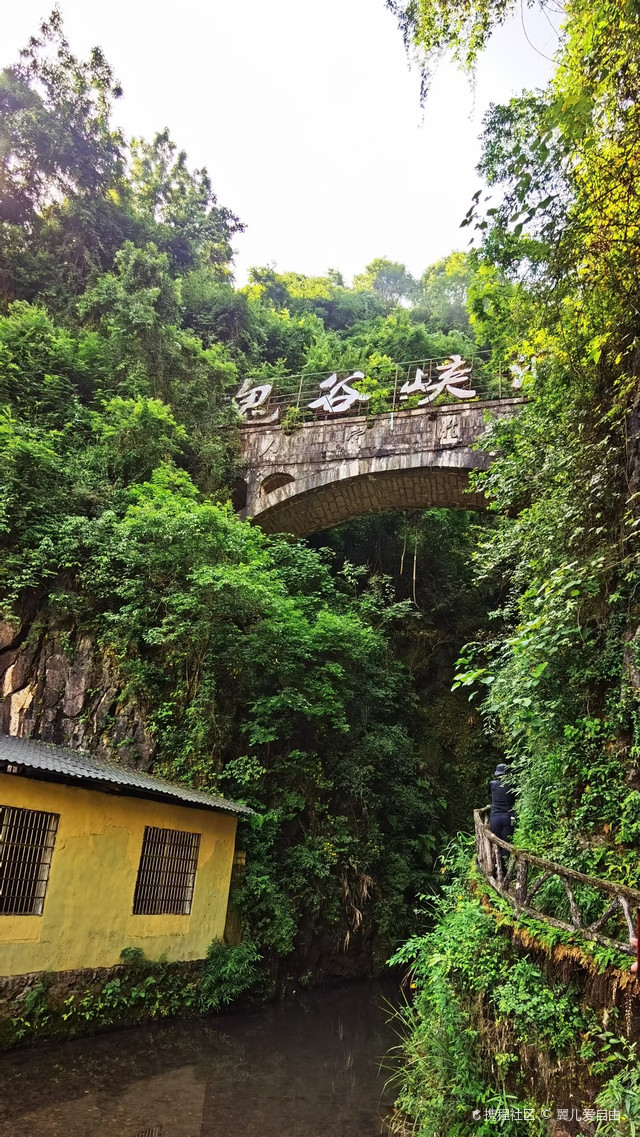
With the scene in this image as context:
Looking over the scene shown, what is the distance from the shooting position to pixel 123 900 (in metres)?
7.52

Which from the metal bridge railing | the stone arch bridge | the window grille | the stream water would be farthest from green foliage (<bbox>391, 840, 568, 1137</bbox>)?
the metal bridge railing

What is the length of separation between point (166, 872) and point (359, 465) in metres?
8.85

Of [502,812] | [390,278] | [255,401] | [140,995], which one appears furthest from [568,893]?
[390,278]

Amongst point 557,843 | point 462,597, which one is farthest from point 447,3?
point 462,597

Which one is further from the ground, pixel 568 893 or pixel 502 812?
pixel 502 812

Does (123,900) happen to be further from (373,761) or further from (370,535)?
(370,535)

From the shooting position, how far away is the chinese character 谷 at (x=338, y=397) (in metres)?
15.0

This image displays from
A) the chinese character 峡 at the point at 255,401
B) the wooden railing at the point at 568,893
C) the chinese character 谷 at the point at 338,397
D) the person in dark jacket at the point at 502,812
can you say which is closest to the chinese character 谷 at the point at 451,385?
the chinese character 谷 at the point at 338,397

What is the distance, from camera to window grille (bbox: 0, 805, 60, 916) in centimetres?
643

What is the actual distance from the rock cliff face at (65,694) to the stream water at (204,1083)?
144 inches

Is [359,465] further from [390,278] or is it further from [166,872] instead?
[390,278]

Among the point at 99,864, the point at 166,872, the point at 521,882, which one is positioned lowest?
the point at 166,872

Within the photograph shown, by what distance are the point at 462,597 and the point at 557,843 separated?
11.3 metres

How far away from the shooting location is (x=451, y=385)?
1438cm
